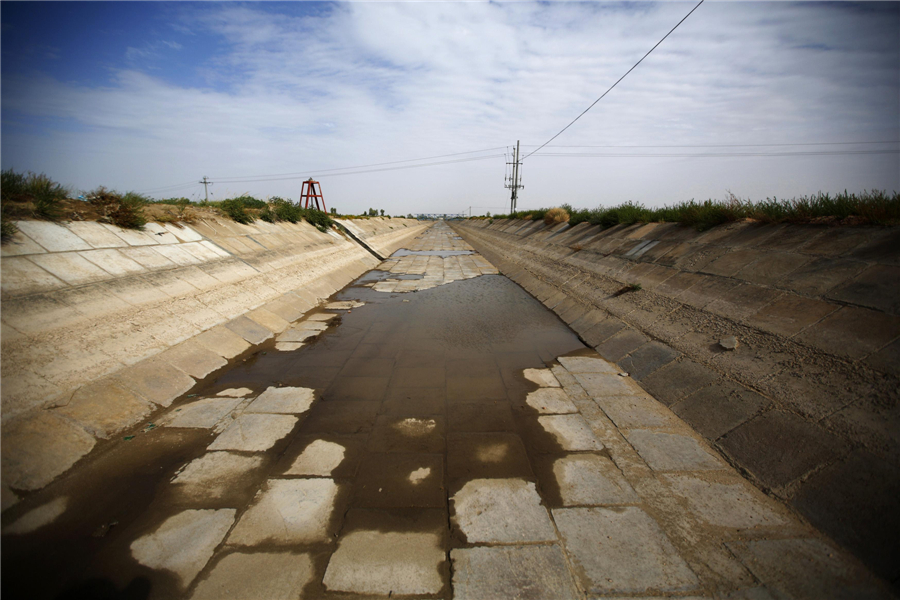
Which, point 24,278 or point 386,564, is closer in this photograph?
point 386,564

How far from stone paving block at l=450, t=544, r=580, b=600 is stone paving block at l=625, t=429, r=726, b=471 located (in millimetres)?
1389

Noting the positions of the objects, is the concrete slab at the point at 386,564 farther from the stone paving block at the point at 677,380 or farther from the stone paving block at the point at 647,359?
the stone paving block at the point at 647,359

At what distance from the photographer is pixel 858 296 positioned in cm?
382

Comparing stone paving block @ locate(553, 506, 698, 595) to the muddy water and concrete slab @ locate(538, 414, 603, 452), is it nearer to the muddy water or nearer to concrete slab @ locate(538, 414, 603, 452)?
the muddy water

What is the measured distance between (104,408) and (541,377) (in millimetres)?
4826

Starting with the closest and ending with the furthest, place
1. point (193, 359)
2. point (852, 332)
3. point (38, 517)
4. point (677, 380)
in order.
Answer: point (38, 517) < point (852, 332) < point (677, 380) < point (193, 359)

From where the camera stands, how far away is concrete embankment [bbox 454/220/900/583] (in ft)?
8.07

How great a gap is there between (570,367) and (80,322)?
245 inches

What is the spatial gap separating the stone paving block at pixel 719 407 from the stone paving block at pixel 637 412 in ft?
0.53

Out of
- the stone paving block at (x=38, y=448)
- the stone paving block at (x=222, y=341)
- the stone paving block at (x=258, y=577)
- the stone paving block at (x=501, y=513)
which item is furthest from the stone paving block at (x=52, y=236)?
the stone paving block at (x=501, y=513)

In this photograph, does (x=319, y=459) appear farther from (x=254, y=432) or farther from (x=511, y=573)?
(x=511, y=573)

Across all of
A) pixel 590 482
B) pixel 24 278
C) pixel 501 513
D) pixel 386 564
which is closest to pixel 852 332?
pixel 590 482

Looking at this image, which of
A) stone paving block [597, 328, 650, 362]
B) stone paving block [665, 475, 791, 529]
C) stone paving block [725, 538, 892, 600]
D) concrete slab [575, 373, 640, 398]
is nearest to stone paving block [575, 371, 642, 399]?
concrete slab [575, 373, 640, 398]

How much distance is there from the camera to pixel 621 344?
5.63 m
